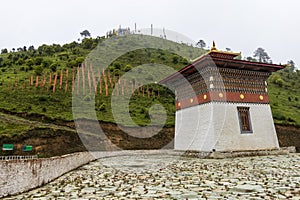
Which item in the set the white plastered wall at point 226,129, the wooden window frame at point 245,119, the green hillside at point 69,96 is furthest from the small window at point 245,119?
the green hillside at point 69,96

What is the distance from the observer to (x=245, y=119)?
17.1 m

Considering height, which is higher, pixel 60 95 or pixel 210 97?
pixel 60 95

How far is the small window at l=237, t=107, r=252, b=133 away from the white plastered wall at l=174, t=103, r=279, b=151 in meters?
0.22

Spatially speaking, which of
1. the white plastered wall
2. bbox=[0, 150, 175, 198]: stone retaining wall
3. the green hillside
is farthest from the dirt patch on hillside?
bbox=[0, 150, 175, 198]: stone retaining wall

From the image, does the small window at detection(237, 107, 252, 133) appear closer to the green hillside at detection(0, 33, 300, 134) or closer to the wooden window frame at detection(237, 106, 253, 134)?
the wooden window frame at detection(237, 106, 253, 134)

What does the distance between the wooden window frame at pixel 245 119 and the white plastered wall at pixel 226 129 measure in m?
0.21

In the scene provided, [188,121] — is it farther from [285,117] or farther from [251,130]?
[285,117]

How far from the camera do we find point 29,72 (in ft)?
131

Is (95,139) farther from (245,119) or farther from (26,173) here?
(26,173)

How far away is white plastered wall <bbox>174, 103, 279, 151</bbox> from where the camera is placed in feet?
52.2

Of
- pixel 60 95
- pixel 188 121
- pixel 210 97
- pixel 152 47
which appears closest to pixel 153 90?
pixel 60 95

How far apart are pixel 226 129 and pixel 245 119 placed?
1.89 meters

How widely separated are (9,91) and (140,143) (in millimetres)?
17006

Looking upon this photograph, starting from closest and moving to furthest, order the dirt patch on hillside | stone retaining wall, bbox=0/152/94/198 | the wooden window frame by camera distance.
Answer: stone retaining wall, bbox=0/152/94/198
the wooden window frame
the dirt patch on hillside
